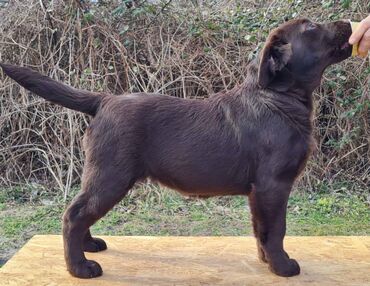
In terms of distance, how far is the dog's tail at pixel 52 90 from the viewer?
91.0 inches

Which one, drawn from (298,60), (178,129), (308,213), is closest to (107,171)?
(178,129)

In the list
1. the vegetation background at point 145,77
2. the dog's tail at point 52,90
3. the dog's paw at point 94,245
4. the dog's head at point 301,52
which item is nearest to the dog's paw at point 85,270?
the dog's paw at point 94,245

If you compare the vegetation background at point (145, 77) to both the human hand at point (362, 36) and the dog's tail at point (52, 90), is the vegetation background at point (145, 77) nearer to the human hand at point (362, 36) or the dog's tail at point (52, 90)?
the dog's tail at point (52, 90)

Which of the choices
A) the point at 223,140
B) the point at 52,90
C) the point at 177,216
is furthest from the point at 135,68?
the point at 223,140

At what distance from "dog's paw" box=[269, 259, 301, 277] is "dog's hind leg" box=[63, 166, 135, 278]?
2.69 ft

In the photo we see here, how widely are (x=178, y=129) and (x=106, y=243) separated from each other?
0.97 m

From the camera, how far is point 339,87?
4.97m

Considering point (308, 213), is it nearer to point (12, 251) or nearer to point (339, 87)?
point (339, 87)

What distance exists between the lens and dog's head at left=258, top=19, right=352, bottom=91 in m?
2.34

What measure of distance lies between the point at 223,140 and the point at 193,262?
73cm

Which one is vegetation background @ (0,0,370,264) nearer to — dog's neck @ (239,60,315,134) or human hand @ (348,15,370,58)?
dog's neck @ (239,60,315,134)

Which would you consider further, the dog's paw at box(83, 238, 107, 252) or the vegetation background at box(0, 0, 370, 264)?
the vegetation background at box(0, 0, 370, 264)

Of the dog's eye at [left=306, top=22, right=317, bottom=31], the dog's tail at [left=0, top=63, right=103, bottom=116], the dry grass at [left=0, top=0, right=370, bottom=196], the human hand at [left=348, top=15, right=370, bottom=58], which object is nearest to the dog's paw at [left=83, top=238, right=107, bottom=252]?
the dog's tail at [left=0, top=63, right=103, bottom=116]

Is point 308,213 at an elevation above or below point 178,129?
below
